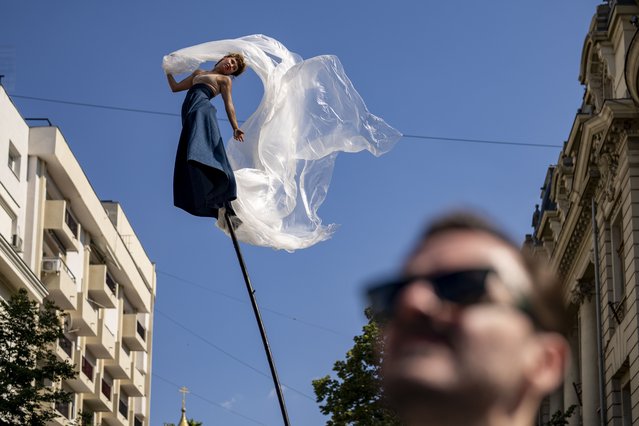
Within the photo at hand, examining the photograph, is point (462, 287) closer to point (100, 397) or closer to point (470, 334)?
point (470, 334)

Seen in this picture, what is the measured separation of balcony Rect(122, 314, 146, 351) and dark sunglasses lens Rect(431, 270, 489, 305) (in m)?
68.3

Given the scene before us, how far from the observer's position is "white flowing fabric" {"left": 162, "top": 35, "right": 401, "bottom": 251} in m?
7.23

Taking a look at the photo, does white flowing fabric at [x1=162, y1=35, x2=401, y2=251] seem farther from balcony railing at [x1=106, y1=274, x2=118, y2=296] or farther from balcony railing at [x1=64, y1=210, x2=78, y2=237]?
balcony railing at [x1=106, y1=274, x2=118, y2=296]

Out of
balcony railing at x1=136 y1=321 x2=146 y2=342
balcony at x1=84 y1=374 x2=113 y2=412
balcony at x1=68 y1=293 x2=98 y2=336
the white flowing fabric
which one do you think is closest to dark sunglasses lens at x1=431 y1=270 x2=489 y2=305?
the white flowing fabric

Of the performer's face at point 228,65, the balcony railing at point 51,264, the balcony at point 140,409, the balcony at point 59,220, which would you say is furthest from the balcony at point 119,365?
the performer's face at point 228,65

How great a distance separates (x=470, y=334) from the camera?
175cm

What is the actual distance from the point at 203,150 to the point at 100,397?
183ft

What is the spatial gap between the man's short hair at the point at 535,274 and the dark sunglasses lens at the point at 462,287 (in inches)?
3.4

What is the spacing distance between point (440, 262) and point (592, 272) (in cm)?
3953

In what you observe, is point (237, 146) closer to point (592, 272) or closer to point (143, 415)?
point (592, 272)

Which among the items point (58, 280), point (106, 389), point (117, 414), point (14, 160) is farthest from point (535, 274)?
point (117, 414)

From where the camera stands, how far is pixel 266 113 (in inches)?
313

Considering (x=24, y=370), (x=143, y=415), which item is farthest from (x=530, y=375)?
(x=143, y=415)

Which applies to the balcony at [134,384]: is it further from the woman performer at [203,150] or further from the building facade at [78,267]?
the woman performer at [203,150]
